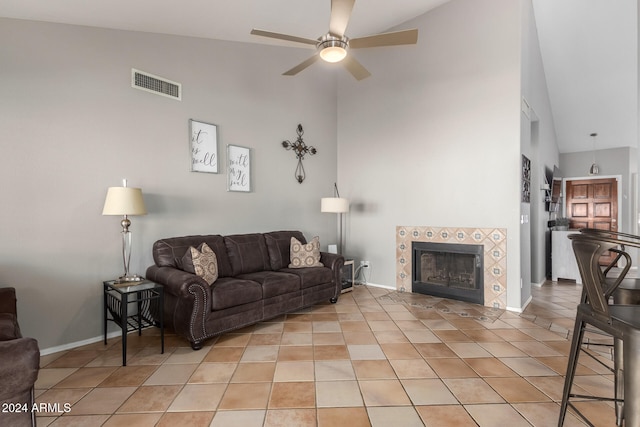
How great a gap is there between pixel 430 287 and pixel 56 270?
14.0 feet

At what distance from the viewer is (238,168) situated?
4246 millimetres

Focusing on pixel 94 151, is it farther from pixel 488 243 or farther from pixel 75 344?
pixel 488 243

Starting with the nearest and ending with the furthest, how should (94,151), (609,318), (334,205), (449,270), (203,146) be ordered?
(609,318)
(94,151)
(203,146)
(449,270)
(334,205)

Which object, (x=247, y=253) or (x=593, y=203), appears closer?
(x=247, y=253)

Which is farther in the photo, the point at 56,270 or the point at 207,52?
the point at 207,52

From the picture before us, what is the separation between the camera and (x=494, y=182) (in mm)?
4000

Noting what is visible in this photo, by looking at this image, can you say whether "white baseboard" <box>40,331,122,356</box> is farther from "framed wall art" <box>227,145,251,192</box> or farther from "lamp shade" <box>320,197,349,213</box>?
"lamp shade" <box>320,197,349,213</box>

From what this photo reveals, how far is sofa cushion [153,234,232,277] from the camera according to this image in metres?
3.28

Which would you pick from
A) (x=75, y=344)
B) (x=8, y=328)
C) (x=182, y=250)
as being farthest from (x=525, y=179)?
(x=75, y=344)

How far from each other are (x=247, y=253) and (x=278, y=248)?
1.55 feet

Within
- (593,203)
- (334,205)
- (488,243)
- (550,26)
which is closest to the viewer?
(488,243)

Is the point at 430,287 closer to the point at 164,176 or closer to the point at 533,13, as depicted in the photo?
the point at 164,176

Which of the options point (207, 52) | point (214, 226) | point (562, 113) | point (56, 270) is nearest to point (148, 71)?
point (207, 52)

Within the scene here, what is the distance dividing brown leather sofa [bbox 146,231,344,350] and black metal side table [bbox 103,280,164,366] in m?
0.13
